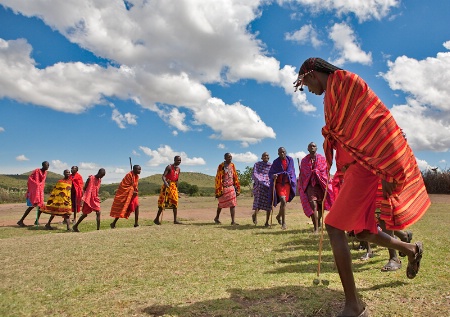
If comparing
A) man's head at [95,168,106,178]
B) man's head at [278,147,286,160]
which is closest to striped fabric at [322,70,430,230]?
man's head at [278,147,286,160]

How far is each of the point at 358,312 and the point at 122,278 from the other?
3.05 meters

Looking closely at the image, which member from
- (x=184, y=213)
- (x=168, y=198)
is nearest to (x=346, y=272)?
(x=168, y=198)

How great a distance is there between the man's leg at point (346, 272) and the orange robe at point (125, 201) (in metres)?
10.0

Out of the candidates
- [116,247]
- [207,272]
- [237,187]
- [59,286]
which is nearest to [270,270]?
[207,272]

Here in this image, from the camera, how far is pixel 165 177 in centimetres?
1301

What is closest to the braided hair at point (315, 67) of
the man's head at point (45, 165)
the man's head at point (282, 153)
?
the man's head at point (282, 153)

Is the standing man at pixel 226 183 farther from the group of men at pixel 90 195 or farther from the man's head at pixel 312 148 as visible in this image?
the man's head at pixel 312 148

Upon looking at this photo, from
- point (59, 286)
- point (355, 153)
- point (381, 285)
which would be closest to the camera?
point (355, 153)

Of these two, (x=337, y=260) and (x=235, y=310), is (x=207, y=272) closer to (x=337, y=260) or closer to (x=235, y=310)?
(x=235, y=310)

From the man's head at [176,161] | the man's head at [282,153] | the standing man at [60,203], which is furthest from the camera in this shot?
the man's head at [176,161]

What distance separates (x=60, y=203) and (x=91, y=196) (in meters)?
1.73

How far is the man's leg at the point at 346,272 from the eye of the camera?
2949 millimetres

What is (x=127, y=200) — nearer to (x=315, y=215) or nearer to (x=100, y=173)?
(x=100, y=173)

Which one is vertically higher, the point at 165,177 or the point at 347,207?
the point at 165,177
